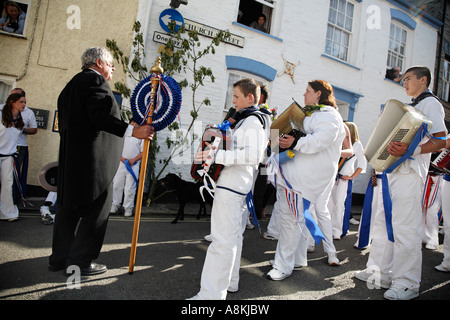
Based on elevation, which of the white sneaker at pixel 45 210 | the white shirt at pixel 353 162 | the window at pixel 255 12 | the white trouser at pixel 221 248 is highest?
the window at pixel 255 12

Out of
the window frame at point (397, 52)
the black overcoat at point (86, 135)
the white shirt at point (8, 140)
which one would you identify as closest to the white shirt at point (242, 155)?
the black overcoat at point (86, 135)

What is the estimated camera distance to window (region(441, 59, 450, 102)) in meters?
12.8

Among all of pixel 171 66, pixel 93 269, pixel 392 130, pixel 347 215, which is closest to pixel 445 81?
pixel 347 215

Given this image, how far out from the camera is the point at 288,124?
3678mm

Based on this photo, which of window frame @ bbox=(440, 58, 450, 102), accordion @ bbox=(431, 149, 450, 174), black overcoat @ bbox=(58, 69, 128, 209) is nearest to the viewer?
black overcoat @ bbox=(58, 69, 128, 209)

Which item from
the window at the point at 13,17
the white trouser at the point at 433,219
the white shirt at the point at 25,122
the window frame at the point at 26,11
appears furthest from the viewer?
the window at the point at 13,17

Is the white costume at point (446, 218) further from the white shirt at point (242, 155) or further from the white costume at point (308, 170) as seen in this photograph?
the white shirt at point (242, 155)

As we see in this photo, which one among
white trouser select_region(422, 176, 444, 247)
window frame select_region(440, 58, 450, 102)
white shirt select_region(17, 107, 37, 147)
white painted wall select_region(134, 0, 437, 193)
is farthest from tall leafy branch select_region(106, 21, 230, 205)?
window frame select_region(440, 58, 450, 102)

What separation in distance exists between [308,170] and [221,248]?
139 centimetres

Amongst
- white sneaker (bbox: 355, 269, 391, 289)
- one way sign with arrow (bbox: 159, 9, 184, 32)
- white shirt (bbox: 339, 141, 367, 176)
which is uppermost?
one way sign with arrow (bbox: 159, 9, 184, 32)

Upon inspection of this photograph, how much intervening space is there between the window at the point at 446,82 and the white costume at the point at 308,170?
1280 cm

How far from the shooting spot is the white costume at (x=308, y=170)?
3170 millimetres

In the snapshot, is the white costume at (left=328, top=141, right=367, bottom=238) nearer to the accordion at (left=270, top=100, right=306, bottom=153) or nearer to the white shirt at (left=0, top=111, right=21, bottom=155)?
the accordion at (left=270, top=100, right=306, bottom=153)
